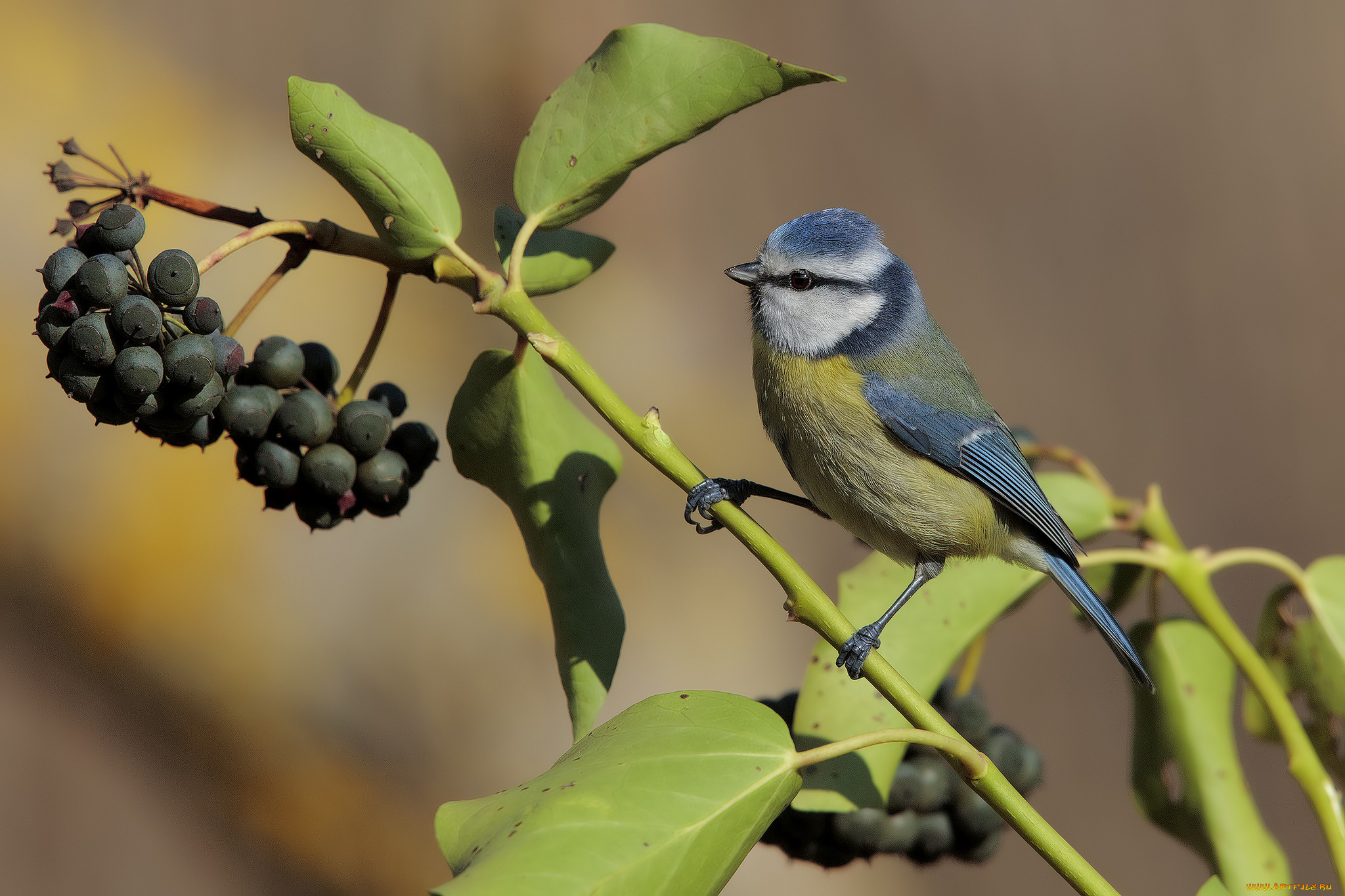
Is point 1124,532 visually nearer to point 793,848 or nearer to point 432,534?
point 793,848

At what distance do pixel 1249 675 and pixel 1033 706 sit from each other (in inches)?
115

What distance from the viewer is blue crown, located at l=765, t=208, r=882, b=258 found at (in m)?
1.42

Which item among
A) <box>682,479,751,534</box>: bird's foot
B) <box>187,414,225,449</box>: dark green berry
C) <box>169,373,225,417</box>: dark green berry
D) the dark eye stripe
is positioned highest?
the dark eye stripe

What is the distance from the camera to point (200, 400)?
89 centimetres

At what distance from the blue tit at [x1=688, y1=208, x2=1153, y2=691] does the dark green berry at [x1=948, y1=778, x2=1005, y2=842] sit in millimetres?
293

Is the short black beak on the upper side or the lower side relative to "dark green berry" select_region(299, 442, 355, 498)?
upper

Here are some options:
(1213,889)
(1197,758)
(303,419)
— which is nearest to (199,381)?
(303,419)

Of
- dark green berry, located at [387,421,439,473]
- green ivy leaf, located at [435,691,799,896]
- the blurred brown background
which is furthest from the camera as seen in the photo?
the blurred brown background

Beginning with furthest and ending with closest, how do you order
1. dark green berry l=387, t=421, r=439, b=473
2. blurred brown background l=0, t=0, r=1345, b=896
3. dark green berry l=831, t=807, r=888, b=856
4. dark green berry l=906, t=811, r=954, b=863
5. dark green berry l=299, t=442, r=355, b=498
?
blurred brown background l=0, t=0, r=1345, b=896
dark green berry l=906, t=811, r=954, b=863
dark green berry l=831, t=807, r=888, b=856
dark green berry l=387, t=421, r=439, b=473
dark green berry l=299, t=442, r=355, b=498

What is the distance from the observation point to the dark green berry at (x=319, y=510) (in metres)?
1.04

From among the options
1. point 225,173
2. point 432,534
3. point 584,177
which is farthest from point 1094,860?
point 225,173

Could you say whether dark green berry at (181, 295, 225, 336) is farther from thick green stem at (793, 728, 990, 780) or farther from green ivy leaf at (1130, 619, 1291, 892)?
green ivy leaf at (1130, 619, 1291, 892)

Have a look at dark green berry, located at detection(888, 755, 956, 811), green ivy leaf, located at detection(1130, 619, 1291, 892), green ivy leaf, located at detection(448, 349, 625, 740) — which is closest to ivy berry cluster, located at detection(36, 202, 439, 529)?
green ivy leaf, located at detection(448, 349, 625, 740)

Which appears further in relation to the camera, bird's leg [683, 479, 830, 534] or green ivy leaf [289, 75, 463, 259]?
bird's leg [683, 479, 830, 534]
